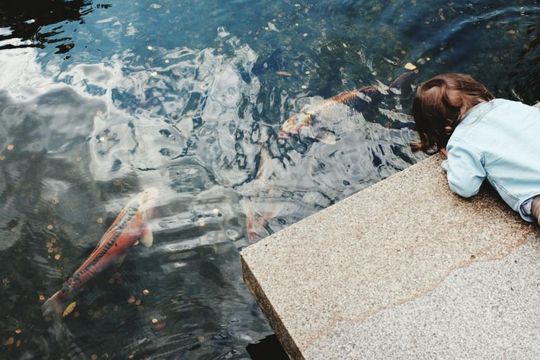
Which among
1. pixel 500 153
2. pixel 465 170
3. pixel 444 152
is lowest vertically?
pixel 444 152

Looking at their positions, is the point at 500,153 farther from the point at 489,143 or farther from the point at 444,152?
the point at 444,152

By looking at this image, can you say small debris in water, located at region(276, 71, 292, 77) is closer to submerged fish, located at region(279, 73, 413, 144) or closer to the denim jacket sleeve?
submerged fish, located at region(279, 73, 413, 144)

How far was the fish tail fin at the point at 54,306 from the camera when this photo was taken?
3.76 metres

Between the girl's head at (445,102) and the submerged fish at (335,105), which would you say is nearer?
the girl's head at (445,102)

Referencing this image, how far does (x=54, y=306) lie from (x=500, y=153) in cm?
333

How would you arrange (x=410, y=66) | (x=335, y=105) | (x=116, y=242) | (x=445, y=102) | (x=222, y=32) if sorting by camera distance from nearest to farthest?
(x=445, y=102) → (x=116, y=242) → (x=335, y=105) → (x=410, y=66) → (x=222, y=32)

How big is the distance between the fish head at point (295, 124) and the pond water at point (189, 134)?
0.22ft

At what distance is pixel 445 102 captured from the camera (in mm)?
3219

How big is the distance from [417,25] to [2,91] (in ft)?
15.8

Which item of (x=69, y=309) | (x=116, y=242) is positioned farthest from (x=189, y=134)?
(x=69, y=309)

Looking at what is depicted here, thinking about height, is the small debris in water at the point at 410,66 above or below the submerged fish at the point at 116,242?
above

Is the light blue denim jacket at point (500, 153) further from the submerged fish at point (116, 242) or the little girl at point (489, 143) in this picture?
the submerged fish at point (116, 242)

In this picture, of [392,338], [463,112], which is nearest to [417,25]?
[463,112]

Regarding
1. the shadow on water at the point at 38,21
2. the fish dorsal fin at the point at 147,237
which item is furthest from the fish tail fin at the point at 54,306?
the shadow on water at the point at 38,21
